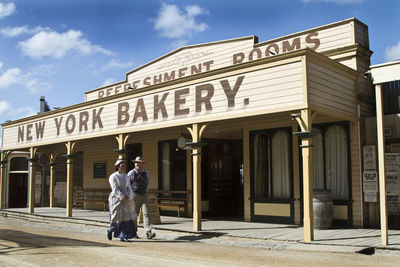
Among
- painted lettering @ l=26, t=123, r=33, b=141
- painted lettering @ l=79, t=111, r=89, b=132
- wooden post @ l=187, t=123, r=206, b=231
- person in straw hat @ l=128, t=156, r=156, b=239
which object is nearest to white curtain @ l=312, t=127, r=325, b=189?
wooden post @ l=187, t=123, r=206, b=231

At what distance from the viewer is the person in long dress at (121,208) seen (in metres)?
8.75

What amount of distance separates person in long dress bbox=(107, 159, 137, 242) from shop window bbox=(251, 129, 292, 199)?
12.6 feet

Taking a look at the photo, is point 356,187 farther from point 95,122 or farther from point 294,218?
point 95,122

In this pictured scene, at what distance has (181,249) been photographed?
7855mm

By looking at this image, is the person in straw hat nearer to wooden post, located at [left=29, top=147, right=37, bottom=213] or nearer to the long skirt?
the long skirt

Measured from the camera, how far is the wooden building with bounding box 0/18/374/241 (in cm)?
873

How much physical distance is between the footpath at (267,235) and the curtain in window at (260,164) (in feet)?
3.19

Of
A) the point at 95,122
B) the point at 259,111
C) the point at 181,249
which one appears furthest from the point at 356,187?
the point at 95,122

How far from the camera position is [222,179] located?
13719mm

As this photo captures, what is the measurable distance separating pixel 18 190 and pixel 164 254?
1501 centimetres

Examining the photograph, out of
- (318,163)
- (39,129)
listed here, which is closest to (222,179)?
(318,163)

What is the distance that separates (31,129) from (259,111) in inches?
420

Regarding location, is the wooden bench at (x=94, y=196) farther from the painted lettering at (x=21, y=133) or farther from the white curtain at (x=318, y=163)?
the white curtain at (x=318, y=163)

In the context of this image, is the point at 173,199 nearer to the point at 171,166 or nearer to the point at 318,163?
the point at 171,166
